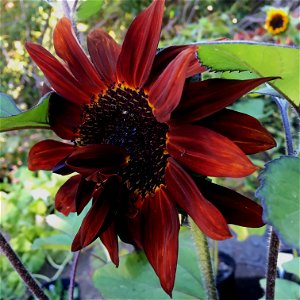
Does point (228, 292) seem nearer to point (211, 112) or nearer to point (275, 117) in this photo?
point (211, 112)

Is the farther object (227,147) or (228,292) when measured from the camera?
(228,292)

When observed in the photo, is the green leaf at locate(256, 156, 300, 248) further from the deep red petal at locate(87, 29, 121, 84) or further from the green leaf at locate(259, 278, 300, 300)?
the green leaf at locate(259, 278, 300, 300)

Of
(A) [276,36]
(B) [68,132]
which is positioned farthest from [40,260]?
(B) [68,132]

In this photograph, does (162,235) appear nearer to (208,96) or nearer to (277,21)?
(208,96)

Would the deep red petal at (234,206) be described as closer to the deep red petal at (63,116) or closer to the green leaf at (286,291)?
the deep red petal at (63,116)

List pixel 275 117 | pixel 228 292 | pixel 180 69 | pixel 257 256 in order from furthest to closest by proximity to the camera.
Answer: pixel 275 117 → pixel 257 256 → pixel 228 292 → pixel 180 69

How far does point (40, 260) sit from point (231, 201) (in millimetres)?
962

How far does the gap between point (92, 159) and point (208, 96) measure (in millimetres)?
58

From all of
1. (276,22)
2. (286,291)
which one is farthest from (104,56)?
(276,22)

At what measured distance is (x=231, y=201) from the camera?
217 millimetres

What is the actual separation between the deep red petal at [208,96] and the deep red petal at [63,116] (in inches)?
2.9

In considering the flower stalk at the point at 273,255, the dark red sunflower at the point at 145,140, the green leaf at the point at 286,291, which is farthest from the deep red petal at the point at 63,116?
the green leaf at the point at 286,291

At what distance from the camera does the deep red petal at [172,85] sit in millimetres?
192

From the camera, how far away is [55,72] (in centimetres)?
25
